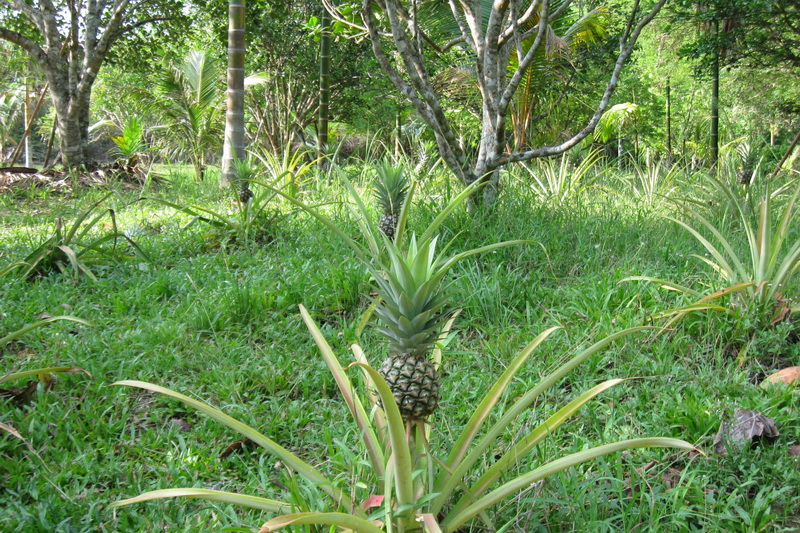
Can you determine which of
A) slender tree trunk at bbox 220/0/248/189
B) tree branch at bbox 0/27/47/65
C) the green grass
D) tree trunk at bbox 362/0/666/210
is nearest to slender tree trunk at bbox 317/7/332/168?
slender tree trunk at bbox 220/0/248/189

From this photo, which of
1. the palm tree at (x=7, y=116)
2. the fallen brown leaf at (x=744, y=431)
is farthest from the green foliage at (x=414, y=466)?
the palm tree at (x=7, y=116)

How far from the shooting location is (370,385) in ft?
5.95

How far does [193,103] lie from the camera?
35.9 feet

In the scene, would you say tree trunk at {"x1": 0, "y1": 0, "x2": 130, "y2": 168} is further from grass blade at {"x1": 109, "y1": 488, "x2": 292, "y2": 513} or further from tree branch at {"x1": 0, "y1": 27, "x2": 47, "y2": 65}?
grass blade at {"x1": 109, "y1": 488, "x2": 292, "y2": 513}

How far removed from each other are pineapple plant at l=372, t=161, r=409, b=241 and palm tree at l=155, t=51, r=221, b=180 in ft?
23.9

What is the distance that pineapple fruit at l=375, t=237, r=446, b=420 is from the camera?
4.84ft

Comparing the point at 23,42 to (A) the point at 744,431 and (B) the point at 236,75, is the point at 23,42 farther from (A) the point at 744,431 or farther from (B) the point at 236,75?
(A) the point at 744,431

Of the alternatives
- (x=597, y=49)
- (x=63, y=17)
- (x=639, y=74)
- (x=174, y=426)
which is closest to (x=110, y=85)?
(x=63, y=17)

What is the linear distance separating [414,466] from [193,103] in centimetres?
1085

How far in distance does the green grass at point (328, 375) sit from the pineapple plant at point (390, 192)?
315 millimetres

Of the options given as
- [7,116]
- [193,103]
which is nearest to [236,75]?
[193,103]

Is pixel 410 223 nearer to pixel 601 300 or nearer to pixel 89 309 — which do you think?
pixel 601 300

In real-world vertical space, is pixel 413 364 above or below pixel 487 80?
below

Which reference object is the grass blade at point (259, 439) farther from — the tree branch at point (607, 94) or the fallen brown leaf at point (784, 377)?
the tree branch at point (607, 94)
